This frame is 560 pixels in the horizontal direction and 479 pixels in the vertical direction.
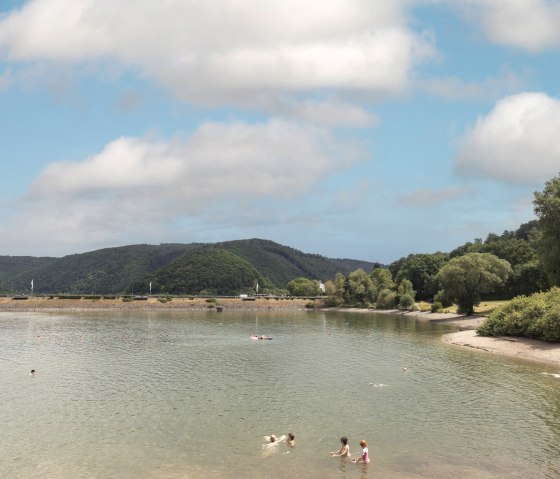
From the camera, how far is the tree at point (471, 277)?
436 feet

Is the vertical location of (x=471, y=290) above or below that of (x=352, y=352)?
above

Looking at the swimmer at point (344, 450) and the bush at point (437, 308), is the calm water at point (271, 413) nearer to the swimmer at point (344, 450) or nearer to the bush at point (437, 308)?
the swimmer at point (344, 450)

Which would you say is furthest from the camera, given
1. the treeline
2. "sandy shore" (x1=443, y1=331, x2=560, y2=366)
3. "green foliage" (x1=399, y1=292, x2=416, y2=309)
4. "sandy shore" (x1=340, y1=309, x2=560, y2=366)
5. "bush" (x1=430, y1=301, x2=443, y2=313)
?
"green foliage" (x1=399, y1=292, x2=416, y2=309)

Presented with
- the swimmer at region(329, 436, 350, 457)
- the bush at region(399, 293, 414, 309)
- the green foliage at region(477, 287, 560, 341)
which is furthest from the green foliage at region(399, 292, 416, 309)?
the swimmer at region(329, 436, 350, 457)

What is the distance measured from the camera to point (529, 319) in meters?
85.5

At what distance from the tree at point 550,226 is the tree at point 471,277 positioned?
25344 millimetres

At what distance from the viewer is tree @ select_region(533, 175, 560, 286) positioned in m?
102

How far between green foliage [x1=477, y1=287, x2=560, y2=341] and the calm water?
9.82 metres

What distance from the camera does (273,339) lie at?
107438 mm

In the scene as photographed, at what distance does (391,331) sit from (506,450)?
87700mm

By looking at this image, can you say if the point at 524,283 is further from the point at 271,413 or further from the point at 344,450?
the point at 344,450

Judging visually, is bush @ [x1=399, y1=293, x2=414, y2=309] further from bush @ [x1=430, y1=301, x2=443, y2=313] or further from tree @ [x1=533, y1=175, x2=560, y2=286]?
tree @ [x1=533, y1=175, x2=560, y2=286]

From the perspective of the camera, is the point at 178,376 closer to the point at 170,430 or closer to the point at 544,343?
the point at 170,430

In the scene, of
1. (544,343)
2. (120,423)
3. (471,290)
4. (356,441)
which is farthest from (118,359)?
(471,290)
